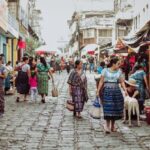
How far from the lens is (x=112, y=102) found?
12.0m

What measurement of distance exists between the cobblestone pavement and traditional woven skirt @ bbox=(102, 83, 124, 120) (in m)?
0.40

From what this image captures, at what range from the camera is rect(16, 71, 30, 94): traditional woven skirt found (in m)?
19.2

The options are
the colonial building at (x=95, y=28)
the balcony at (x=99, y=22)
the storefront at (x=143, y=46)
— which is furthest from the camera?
the colonial building at (x=95, y=28)

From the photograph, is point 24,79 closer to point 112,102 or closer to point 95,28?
point 112,102

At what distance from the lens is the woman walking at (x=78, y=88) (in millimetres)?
14820

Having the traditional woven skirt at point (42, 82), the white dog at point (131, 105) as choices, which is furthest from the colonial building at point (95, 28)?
the white dog at point (131, 105)

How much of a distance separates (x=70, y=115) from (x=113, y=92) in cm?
367

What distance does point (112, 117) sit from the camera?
12.0 metres

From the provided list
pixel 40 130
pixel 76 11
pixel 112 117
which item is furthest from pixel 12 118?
pixel 76 11

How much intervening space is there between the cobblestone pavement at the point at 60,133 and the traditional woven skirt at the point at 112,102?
1.32 ft

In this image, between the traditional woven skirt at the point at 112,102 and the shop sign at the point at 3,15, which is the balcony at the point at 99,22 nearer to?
the shop sign at the point at 3,15

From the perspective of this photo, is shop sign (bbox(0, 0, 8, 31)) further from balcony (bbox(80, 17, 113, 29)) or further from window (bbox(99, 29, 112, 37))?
window (bbox(99, 29, 112, 37))

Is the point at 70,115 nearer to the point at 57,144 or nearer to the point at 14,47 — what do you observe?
the point at 57,144

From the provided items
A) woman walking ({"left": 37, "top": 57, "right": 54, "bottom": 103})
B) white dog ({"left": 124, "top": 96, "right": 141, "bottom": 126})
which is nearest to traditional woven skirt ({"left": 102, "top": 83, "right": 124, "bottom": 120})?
white dog ({"left": 124, "top": 96, "right": 141, "bottom": 126})
